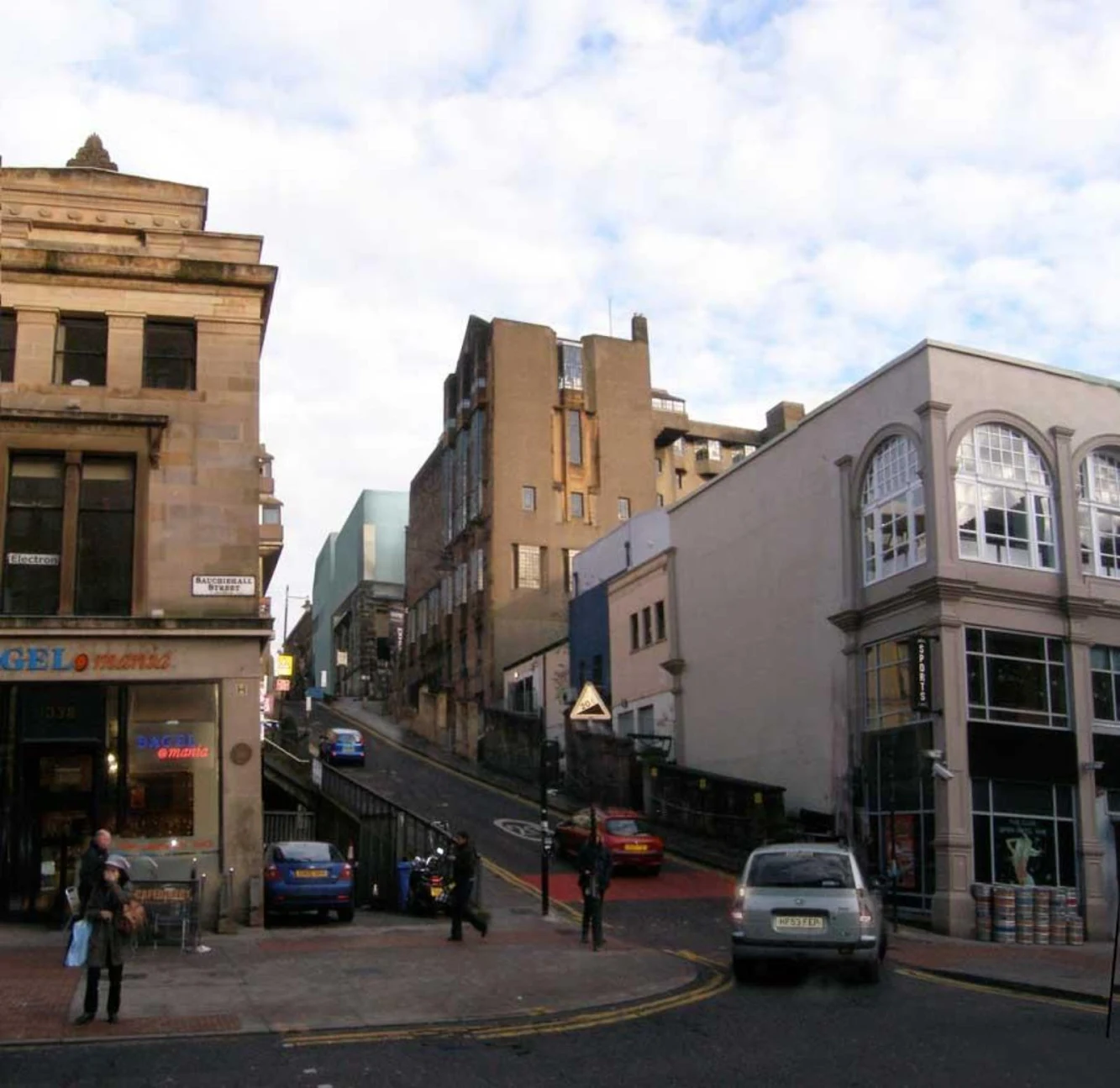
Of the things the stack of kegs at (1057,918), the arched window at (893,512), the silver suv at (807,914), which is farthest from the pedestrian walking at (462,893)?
the arched window at (893,512)

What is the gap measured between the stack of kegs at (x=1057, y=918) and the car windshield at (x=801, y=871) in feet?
34.9

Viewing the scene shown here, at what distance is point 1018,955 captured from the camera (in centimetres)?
2105

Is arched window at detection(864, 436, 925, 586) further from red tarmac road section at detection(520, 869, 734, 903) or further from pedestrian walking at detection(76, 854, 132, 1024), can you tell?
pedestrian walking at detection(76, 854, 132, 1024)

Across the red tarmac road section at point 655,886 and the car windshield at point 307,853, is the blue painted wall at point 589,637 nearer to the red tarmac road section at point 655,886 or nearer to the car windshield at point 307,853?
the red tarmac road section at point 655,886

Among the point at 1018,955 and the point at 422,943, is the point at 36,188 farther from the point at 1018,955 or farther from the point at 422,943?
the point at 1018,955

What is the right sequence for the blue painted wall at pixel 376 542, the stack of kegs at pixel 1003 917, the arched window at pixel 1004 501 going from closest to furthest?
the stack of kegs at pixel 1003 917 < the arched window at pixel 1004 501 < the blue painted wall at pixel 376 542

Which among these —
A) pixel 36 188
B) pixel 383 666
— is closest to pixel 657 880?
pixel 36 188

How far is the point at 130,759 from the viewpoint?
21297mm

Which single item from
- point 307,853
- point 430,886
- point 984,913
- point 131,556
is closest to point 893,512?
point 984,913

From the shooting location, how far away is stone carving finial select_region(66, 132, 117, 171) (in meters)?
26.7

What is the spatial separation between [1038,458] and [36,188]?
21819 mm

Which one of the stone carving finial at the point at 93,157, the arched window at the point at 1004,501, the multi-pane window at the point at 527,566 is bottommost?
the arched window at the point at 1004,501

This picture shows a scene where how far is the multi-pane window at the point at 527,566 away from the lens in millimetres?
65062

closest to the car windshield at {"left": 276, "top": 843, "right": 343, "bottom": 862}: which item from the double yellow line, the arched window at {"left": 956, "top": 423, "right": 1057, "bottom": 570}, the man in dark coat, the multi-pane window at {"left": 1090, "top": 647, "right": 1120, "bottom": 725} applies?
the double yellow line
